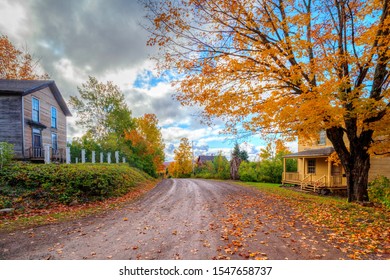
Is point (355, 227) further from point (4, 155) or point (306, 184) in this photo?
point (306, 184)

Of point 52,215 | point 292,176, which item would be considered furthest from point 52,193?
point 292,176

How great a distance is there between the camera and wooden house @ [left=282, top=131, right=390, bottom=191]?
13.4 m

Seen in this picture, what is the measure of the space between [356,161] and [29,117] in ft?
Answer: 54.6

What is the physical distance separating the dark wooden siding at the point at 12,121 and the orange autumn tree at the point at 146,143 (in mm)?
8666

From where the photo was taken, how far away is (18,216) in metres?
5.87

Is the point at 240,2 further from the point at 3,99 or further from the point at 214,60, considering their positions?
the point at 3,99

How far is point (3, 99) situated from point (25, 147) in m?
2.88

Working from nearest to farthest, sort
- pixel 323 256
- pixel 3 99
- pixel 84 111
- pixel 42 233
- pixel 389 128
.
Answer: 1. pixel 323 256
2. pixel 42 233
3. pixel 389 128
4. pixel 3 99
5. pixel 84 111

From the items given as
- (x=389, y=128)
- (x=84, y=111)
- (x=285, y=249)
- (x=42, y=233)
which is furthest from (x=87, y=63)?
(x=84, y=111)

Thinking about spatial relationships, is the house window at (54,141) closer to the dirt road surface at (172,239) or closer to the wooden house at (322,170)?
the dirt road surface at (172,239)

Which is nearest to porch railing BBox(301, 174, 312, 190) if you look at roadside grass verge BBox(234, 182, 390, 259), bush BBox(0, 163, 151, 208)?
roadside grass verge BBox(234, 182, 390, 259)

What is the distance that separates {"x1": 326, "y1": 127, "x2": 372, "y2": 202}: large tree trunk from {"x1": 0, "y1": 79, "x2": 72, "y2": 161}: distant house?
15.2 metres

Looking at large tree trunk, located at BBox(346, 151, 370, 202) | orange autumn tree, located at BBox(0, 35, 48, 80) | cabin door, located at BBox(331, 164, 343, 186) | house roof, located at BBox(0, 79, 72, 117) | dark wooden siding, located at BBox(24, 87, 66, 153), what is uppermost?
orange autumn tree, located at BBox(0, 35, 48, 80)

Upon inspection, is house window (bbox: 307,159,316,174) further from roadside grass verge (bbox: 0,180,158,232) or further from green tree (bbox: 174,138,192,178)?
green tree (bbox: 174,138,192,178)
